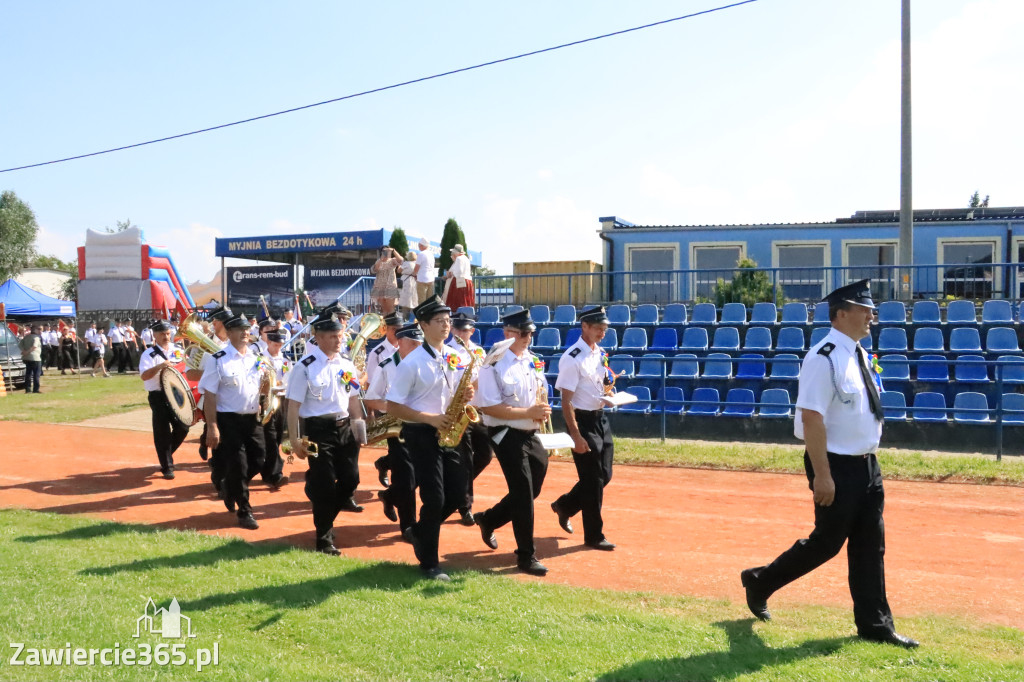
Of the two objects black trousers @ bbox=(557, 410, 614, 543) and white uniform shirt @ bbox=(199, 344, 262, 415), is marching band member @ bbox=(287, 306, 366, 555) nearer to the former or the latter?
white uniform shirt @ bbox=(199, 344, 262, 415)

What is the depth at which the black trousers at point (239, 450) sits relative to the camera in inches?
338

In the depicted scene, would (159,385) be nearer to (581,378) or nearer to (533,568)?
(581,378)

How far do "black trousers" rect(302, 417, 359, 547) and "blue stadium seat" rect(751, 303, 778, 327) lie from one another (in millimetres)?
10851

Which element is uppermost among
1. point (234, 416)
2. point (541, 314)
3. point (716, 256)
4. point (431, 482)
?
point (716, 256)

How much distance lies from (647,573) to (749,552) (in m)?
1.19

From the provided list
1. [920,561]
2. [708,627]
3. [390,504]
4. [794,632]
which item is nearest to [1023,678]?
[794,632]

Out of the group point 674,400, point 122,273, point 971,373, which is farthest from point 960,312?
point 122,273

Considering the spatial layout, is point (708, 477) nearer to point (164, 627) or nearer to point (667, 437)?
point (667, 437)

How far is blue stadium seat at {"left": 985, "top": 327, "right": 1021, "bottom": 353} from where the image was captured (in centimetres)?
1402

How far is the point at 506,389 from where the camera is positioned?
266 inches

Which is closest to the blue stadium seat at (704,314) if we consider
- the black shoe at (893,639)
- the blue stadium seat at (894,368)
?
the blue stadium seat at (894,368)

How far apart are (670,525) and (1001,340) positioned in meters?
8.94

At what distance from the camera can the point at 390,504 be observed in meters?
8.45

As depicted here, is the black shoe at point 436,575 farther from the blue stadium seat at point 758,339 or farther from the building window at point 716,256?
the building window at point 716,256
